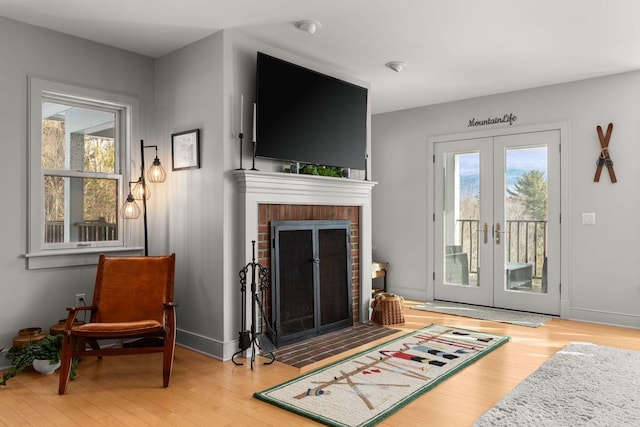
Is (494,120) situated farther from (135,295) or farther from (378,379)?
(135,295)

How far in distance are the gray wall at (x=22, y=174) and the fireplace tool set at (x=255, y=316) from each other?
1.35 metres

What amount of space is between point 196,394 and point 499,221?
3.94 meters

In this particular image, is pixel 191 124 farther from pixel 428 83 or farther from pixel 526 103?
pixel 526 103

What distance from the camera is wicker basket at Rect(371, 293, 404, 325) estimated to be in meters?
4.67

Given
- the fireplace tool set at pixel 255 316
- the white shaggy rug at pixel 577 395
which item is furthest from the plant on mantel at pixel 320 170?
the white shaggy rug at pixel 577 395

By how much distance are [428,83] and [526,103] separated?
118 cm

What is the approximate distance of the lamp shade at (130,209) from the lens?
159 inches

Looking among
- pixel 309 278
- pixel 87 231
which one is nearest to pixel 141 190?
pixel 87 231

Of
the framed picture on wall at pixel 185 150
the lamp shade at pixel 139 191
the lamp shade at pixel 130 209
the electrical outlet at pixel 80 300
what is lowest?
the electrical outlet at pixel 80 300

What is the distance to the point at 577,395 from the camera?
285 centimetres

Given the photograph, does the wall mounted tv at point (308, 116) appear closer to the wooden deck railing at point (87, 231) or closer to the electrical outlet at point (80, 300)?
the wooden deck railing at point (87, 231)

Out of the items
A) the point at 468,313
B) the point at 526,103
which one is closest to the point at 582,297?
the point at 468,313

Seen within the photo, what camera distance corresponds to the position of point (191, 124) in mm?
3941

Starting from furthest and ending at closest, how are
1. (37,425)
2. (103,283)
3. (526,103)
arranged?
(526,103) → (103,283) → (37,425)
